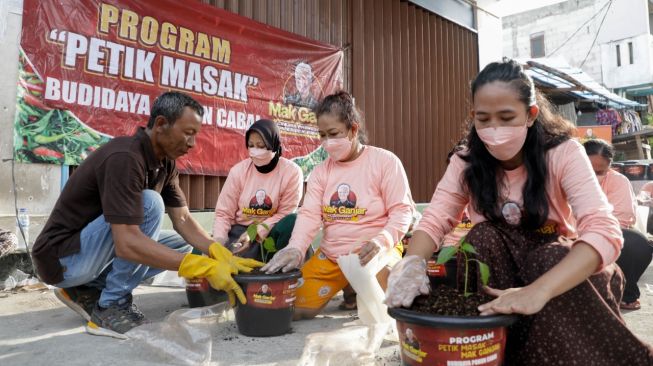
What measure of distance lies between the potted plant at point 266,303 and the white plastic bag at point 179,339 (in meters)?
0.21

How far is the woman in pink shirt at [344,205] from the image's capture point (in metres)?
2.37

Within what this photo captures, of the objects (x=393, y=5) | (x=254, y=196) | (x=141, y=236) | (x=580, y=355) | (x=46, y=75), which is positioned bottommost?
(x=580, y=355)

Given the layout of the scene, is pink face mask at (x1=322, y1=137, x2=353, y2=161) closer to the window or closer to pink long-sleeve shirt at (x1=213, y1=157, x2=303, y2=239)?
pink long-sleeve shirt at (x1=213, y1=157, x2=303, y2=239)

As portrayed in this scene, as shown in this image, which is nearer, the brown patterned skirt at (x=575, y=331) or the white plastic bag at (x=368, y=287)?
the brown patterned skirt at (x=575, y=331)

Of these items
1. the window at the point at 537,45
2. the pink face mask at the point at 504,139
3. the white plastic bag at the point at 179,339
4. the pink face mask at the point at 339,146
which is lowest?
the white plastic bag at the point at 179,339

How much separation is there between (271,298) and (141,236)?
60cm

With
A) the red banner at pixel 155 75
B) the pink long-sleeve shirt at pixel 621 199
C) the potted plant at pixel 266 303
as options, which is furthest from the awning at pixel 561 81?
the potted plant at pixel 266 303

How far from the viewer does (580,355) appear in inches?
49.1

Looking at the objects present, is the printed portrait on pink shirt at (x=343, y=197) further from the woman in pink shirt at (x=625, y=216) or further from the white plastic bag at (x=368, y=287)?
the woman in pink shirt at (x=625, y=216)

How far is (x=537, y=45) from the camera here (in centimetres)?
2041

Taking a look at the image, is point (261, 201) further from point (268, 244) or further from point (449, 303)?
point (449, 303)

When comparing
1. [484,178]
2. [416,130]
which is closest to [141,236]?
[484,178]

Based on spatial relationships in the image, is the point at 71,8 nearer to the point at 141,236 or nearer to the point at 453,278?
the point at 141,236

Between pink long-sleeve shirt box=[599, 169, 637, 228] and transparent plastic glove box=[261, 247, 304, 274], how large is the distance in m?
2.24
